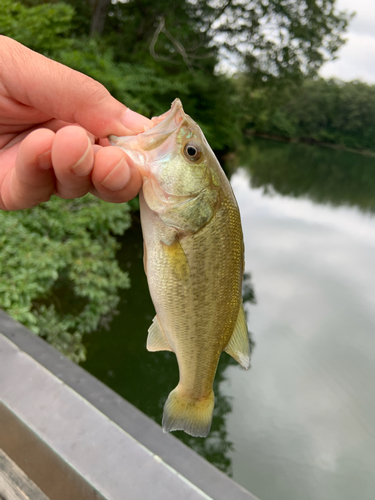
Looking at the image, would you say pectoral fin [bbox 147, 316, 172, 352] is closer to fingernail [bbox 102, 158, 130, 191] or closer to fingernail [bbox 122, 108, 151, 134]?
fingernail [bbox 102, 158, 130, 191]

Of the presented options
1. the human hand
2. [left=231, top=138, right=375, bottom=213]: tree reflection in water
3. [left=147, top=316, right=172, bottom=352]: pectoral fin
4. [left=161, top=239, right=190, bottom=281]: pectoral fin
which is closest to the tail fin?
[left=147, top=316, right=172, bottom=352]: pectoral fin

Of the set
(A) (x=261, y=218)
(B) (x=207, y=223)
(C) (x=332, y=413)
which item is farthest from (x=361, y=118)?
(B) (x=207, y=223)

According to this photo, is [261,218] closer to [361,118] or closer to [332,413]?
[332,413]

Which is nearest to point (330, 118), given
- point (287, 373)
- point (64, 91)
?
point (287, 373)

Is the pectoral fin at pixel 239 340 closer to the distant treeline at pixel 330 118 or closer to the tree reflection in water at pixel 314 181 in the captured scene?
the tree reflection in water at pixel 314 181

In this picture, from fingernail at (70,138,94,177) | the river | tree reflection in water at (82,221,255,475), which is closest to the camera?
fingernail at (70,138,94,177)

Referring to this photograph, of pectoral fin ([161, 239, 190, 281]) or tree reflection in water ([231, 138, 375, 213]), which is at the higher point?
pectoral fin ([161, 239, 190, 281])
